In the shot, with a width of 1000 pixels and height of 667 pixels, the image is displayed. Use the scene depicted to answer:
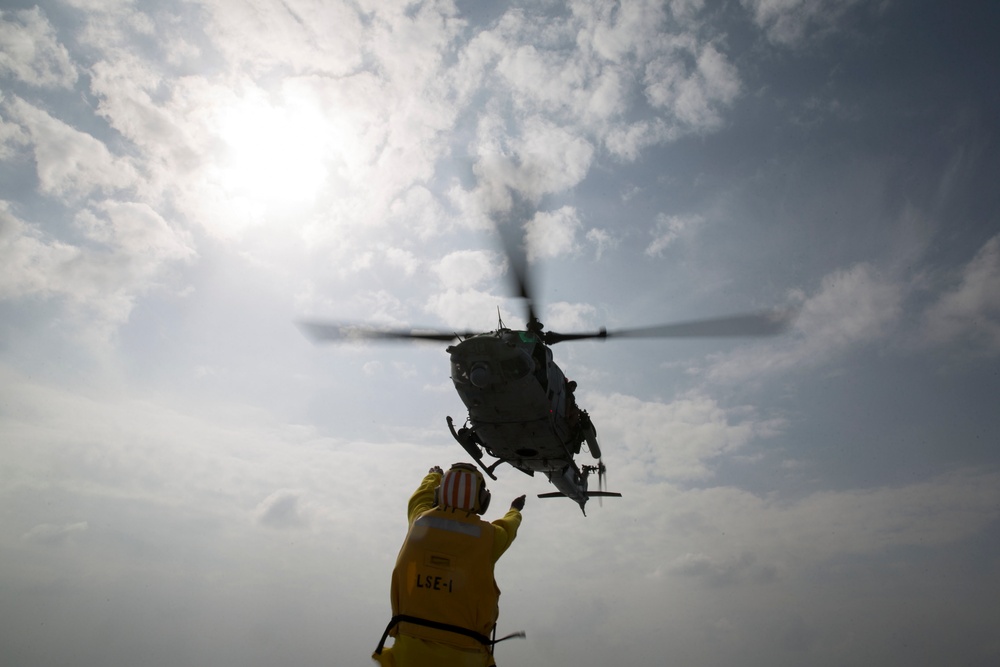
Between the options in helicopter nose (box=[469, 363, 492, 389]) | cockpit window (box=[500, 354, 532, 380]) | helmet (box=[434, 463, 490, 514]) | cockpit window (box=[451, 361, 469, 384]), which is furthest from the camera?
cockpit window (box=[451, 361, 469, 384])

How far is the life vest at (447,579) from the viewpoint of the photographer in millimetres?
4742

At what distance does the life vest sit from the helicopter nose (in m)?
5.83

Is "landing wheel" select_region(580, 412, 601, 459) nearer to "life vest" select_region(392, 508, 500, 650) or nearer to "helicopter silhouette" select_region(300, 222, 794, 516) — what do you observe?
"helicopter silhouette" select_region(300, 222, 794, 516)

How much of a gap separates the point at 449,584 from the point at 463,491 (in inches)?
33.2

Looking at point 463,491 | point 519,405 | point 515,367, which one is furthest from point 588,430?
point 463,491

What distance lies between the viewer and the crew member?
469 cm

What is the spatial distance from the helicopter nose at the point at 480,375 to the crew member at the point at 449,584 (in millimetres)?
5598

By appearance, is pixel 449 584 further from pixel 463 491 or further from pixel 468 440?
pixel 468 440

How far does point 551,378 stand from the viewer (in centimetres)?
1245

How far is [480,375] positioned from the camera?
11.0 metres

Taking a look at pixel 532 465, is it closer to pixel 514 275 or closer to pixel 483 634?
pixel 514 275

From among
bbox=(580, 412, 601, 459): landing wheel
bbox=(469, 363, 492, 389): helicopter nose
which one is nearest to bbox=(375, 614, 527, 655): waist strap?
bbox=(469, 363, 492, 389): helicopter nose

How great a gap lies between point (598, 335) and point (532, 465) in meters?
3.88

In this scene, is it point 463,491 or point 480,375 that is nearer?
point 463,491
